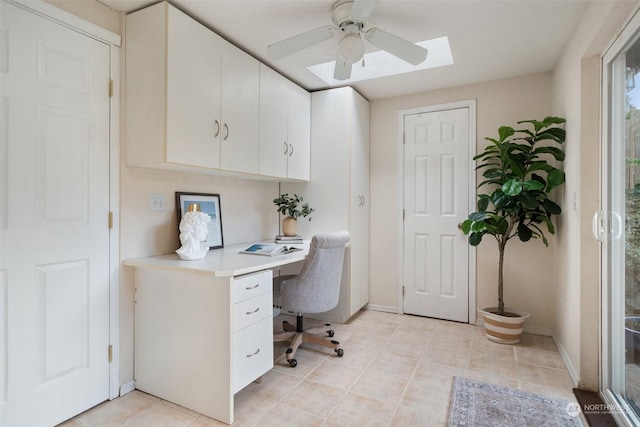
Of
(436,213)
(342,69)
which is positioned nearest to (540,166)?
(436,213)

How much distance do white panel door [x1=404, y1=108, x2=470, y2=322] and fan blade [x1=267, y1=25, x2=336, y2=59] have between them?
69.0 inches

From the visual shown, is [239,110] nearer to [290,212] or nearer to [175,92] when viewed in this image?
[175,92]

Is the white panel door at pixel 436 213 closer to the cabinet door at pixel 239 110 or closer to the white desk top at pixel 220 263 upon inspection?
the white desk top at pixel 220 263

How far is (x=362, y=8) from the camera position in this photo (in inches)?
62.1

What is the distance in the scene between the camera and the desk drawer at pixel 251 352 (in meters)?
1.75

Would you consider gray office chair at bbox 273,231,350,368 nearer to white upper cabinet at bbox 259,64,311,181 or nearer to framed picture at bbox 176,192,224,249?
framed picture at bbox 176,192,224,249

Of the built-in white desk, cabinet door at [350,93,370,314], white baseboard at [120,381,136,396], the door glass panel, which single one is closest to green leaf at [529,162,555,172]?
the door glass panel

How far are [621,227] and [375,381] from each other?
159cm

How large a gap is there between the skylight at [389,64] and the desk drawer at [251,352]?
82.2 inches

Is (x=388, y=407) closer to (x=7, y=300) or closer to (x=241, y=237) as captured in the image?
(x=241, y=237)

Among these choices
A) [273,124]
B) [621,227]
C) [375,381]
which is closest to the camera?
[621,227]

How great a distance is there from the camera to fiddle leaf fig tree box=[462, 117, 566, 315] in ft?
7.79

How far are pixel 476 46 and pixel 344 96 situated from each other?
1.15 metres

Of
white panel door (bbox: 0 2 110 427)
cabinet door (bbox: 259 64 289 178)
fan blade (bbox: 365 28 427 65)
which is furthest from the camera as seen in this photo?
cabinet door (bbox: 259 64 289 178)
